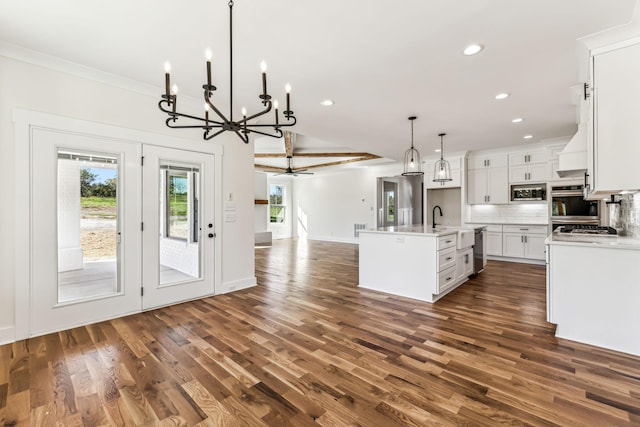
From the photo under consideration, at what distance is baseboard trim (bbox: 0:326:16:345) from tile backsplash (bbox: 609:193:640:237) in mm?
6086

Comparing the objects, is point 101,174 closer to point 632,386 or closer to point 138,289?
point 138,289

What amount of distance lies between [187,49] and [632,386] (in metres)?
4.27

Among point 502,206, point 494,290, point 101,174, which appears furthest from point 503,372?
point 502,206

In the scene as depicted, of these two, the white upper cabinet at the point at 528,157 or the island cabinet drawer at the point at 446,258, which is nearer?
the island cabinet drawer at the point at 446,258

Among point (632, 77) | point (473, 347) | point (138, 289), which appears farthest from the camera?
point (138, 289)

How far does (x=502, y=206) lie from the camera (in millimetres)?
6887

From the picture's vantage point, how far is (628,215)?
351cm

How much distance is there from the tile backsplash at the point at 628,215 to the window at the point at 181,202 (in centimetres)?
502

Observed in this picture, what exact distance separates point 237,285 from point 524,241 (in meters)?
5.81

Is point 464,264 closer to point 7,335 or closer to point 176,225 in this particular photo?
point 176,225

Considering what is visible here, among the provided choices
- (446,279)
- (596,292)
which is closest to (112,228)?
(446,279)

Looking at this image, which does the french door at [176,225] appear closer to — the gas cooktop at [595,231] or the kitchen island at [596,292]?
the kitchen island at [596,292]

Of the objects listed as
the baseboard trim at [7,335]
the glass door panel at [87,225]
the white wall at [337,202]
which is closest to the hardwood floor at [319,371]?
the baseboard trim at [7,335]

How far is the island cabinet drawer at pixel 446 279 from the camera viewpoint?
12.4 ft
